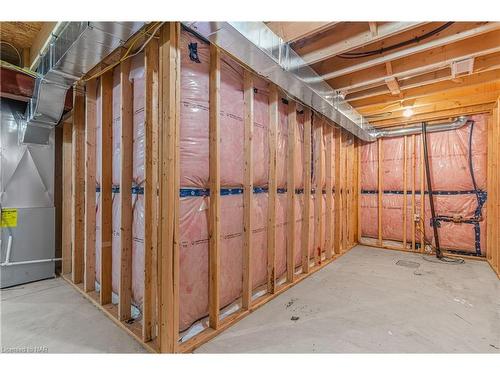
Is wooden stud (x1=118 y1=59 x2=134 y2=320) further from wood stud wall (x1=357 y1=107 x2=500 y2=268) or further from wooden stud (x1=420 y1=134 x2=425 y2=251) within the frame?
wooden stud (x1=420 y1=134 x2=425 y2=251)

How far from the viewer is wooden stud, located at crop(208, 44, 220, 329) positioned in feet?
6.46

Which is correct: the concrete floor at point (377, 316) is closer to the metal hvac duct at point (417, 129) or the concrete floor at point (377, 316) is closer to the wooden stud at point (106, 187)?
the wooden stud at point (106, 187)

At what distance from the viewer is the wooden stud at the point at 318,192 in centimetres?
363

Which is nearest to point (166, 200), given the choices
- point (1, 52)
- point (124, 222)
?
point (124, 222)

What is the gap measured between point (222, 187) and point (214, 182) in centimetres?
18

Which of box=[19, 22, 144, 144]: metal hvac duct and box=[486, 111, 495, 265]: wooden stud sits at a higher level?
box=[19, 22, 144, 144]: metal hvac duct

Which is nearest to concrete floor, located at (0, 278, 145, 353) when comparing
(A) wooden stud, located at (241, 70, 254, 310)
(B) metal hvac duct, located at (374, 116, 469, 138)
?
(A) wooden stud, located at (241, 70, 254, 310)

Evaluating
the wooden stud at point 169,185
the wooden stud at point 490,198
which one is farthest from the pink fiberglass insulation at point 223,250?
the wooden stud at point 490,198

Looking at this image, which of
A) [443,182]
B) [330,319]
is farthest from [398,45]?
[443,182]

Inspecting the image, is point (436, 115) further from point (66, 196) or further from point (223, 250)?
point (66, 196)

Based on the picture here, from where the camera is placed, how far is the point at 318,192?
369 centimetres

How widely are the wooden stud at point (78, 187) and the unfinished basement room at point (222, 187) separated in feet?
0.07

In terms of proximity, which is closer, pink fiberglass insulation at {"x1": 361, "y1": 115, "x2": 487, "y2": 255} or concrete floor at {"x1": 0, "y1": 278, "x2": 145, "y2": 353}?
concrete floor at {"x1": 0, "y1": 278, "x2": 145, "y2": 353}

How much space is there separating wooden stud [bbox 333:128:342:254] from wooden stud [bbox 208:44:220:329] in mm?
2859
